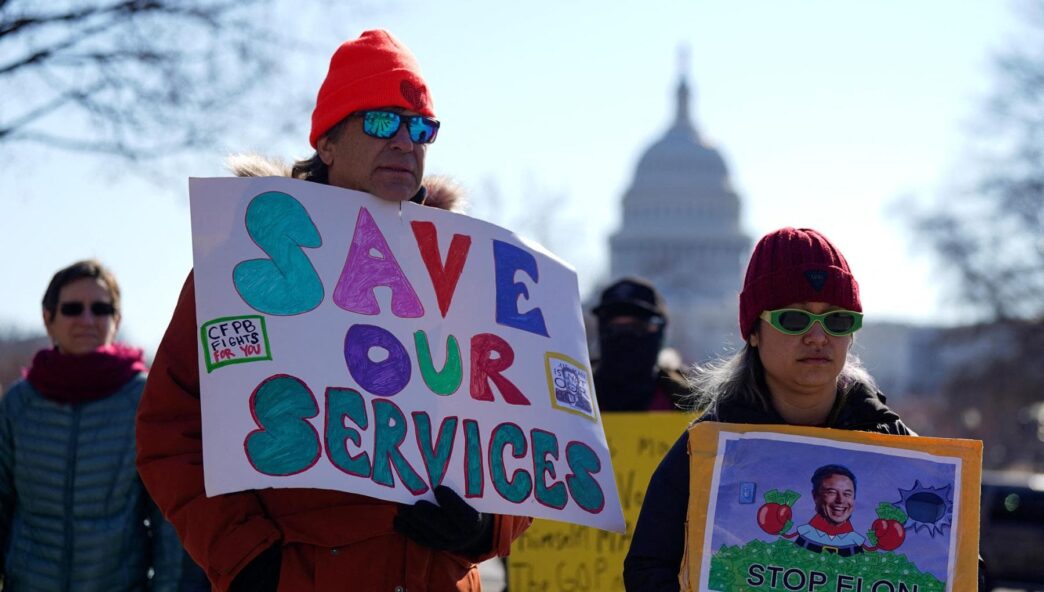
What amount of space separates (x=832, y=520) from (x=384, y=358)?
0.99 metres

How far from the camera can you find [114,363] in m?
4.93

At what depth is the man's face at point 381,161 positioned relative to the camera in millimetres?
3350

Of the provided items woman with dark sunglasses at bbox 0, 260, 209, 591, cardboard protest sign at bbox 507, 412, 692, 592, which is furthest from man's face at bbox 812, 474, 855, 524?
woman with dark sunglasses at bbox 0, 260, 209, 591

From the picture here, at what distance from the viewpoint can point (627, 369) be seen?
592 cm

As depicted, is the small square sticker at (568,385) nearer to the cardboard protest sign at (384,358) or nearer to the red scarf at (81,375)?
the cardboard protest sign at (384,358)

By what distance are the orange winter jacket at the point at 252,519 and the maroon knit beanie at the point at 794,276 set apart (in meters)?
0.83

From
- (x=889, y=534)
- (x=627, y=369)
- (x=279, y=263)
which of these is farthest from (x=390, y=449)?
(x=627, y=369)

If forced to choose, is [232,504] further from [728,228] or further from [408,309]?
[728,228]

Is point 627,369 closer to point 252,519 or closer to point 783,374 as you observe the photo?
point 783,374

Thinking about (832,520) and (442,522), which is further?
(442,522)

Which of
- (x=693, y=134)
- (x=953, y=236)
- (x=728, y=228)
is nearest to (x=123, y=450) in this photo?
(x=953, y=236)

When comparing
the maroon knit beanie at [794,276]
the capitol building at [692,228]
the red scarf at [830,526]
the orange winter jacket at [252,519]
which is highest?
the capitol building at [692,228]

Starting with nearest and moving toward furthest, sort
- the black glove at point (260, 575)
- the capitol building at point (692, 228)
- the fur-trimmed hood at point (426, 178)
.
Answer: the black glove at point (260, 575)
the fur-trimmed hood at point (426, 178)
the capitol building at point (692, 228)

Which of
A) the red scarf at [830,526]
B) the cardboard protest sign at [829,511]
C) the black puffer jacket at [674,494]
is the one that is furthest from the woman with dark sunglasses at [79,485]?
the red scarf at [830,526]
